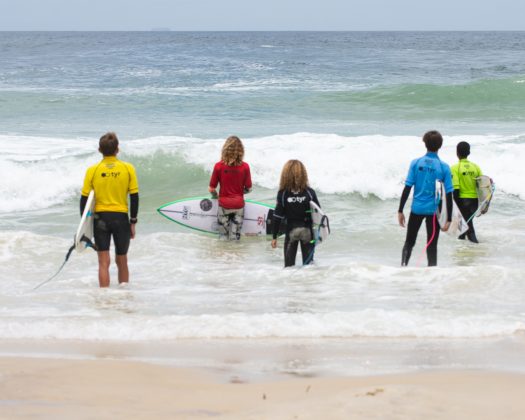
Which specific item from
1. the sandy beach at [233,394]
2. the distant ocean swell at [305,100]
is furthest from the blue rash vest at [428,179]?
the distant ocean swell at [305,100]

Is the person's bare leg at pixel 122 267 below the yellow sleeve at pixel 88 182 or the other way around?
below

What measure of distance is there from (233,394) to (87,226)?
9.36ft

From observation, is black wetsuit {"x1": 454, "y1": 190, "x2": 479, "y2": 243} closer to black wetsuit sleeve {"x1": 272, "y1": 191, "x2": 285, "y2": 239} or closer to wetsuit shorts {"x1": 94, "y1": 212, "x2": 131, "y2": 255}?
black wetsuit sleeve {"x1": 272, "y1": 191, "x2": 285, "y2": 239}

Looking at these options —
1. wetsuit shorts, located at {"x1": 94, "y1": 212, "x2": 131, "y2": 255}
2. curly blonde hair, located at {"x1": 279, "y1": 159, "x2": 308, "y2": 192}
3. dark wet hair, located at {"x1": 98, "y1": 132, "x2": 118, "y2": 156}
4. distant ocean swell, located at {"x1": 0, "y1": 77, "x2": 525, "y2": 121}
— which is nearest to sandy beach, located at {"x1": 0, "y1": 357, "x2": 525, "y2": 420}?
wetsuit shorts, located at {"x1": 94, "y1": 212, "x2": 131, "y2": 255}

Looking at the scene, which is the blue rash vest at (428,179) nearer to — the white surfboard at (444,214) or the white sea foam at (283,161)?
the white surfboard at (444,214)

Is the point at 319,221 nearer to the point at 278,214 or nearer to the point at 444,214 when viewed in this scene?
the point at 278,214

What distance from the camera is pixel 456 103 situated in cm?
2780

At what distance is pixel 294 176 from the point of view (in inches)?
293

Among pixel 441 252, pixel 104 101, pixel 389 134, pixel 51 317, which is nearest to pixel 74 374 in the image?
A: pixel 51 317

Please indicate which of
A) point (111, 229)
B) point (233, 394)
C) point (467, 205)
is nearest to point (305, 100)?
point (467, 205)

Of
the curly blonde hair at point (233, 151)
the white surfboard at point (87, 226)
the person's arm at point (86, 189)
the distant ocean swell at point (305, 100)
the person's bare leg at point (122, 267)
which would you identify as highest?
the distant ocean swell at point (305, 100)

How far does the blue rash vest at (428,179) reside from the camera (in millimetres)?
7703

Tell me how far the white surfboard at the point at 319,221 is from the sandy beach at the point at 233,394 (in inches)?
118

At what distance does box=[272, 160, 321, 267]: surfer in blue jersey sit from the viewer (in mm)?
7453
